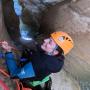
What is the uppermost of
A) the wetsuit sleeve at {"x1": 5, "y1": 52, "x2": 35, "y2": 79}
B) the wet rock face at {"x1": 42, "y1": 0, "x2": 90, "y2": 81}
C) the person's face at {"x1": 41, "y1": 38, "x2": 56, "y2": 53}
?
the person's face at {"x1": 41, "y1": 38, "x2": 56, "y2": 53}

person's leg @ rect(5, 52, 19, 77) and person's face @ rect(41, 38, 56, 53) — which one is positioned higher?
person's face @ rect(41, 38, 56, 53)

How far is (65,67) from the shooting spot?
15.1ft

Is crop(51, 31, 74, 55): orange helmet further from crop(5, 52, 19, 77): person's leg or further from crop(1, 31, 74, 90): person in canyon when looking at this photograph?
crop(5, 52, 19, 77): person's leg

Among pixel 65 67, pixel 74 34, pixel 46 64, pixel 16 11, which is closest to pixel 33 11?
pixel 16 11

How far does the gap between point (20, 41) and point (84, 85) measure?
50.5 inches

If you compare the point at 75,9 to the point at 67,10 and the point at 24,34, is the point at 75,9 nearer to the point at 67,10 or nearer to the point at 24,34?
the point at 67,10

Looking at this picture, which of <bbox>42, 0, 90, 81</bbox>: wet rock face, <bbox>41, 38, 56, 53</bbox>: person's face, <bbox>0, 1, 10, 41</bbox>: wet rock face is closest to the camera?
<bbox>41, 38, 56, 53</bbox>: person's face

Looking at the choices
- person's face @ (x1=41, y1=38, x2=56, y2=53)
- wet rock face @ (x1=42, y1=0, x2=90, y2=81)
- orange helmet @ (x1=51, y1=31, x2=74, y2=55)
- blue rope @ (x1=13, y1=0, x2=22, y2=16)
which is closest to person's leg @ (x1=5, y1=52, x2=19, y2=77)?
person's face @ (x1=41, y1=38, x2=56, y2=53)

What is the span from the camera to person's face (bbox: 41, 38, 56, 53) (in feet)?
10.6

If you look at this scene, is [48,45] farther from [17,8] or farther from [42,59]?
[17,8]

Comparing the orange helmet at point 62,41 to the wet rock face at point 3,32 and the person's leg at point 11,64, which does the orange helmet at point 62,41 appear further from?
the wet rock face at point 3,32

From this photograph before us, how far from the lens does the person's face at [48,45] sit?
3240mm

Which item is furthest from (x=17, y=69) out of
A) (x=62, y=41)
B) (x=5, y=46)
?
(x=62, y=41)

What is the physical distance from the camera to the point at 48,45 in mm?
3246
